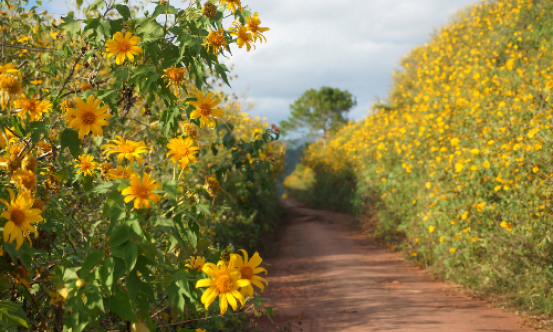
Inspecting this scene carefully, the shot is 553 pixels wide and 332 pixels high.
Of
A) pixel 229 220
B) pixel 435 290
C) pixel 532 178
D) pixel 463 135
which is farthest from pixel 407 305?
pixel 229 220

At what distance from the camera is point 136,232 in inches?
43.4

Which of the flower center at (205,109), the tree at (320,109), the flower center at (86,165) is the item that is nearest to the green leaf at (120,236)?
the flower center at (205,109)

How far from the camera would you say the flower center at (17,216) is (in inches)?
42.4

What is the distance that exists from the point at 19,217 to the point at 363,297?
408 centimetres

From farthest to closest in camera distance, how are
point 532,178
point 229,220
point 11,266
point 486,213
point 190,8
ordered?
1. point 229,220
2. point 486,213
3. point 532,178
4. point 190,8
5. point 11,266

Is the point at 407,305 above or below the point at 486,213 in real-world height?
below

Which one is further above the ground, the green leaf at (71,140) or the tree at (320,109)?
the tree at (320,109)

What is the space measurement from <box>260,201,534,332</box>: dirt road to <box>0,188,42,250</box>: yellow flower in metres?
2.91

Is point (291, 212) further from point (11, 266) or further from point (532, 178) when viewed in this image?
point (11, 266)

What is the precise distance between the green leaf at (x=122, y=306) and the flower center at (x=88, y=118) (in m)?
0.65

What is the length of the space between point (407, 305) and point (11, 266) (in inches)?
156

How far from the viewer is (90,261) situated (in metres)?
1.19

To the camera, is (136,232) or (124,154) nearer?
(136,232)

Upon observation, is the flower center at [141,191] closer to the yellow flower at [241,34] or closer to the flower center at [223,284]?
the flower center at [223,284]
